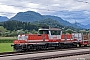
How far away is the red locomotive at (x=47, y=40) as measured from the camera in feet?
90.3

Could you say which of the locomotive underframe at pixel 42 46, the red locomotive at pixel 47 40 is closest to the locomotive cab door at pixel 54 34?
the red locomotive at pixel 47 40

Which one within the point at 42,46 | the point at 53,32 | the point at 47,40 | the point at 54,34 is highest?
the point at 53,32

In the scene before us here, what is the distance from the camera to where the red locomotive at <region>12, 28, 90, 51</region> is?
90.3ft

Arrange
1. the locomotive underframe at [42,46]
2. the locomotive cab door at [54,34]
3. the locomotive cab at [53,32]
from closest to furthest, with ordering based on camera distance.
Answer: the locomotive underframe at [42,46] < the locomotive cab at [53,32] < the locomotive cab door at [54,34]

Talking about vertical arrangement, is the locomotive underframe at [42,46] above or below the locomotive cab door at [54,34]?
below

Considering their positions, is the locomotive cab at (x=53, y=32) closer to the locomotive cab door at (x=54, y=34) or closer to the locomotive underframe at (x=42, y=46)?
the locomotive cab door at (x=54, y=34)

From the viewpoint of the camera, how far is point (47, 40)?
30.2 metres

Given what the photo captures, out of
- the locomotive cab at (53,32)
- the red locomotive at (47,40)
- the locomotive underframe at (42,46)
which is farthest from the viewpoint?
the locomotive cab at (53,32)

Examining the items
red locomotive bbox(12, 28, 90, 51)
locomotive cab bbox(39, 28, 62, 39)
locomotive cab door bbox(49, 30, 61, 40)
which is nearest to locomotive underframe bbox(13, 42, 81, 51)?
red locomotive bbox(12, 28, 90, 51)

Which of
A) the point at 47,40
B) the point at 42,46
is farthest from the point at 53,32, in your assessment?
the point at 42,46

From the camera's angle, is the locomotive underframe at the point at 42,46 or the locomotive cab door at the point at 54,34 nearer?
the locomotive underframe at the point at 42,46

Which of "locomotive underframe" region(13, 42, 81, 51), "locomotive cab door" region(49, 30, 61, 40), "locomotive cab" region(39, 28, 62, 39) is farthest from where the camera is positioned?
"locomotive cab door" region(49, 30, 61, 40)

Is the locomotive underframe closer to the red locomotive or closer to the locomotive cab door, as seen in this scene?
the red locomotive

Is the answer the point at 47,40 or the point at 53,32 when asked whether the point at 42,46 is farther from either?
the point at 53,32
